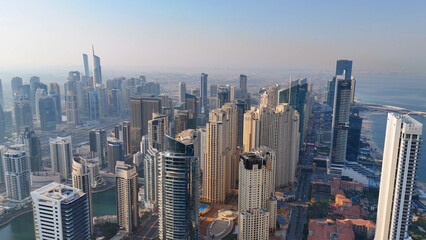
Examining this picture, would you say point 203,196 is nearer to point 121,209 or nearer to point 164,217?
point 121,209

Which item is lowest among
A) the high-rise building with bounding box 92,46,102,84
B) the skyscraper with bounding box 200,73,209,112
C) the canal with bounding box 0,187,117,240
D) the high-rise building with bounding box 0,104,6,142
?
the canal with bounding box 0,187,117,240

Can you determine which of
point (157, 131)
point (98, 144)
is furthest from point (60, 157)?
point (157, 131)

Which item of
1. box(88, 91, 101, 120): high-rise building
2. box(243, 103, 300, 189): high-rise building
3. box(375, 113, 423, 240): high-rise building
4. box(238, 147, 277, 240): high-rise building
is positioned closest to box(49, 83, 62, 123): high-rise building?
box(88, 91, 101, 120): high-rise building

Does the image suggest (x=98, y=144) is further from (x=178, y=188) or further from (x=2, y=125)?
(x=178, y=188)

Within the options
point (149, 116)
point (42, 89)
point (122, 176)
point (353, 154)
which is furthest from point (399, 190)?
point (42, 89)

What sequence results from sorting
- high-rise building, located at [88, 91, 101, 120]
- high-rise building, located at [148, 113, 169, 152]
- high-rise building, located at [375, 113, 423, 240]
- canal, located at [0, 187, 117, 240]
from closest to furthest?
high-rise building, located at [375, 113, 423, 240] → canal, located at [0, 187, 117, 240] → high-rise building, located at [148, 113, 169, 152] → high-rise building, located at [88, 91, 101, 120]

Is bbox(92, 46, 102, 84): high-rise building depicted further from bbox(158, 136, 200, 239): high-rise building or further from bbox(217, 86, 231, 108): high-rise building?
bbox(158, 136, 200, 239): high-rise building

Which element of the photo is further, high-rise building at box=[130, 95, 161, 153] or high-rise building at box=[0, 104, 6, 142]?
high-rise building at box=[130, 95, 161, 153]
